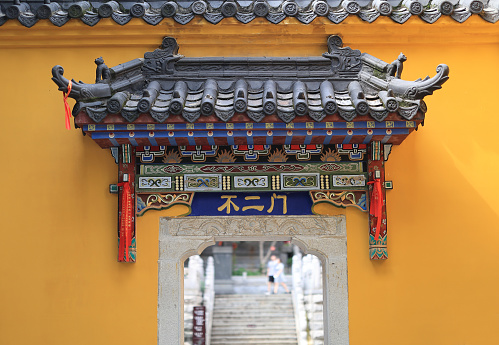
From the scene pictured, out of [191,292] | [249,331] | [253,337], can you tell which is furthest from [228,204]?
[249,331]

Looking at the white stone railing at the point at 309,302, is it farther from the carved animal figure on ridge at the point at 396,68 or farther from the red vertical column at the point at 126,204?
the carved animal figure on ridge at the point at 396,68

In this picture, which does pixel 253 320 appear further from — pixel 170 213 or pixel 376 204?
pixel 376 204

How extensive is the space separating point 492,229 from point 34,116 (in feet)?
17.8

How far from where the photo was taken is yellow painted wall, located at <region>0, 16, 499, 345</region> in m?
6.55

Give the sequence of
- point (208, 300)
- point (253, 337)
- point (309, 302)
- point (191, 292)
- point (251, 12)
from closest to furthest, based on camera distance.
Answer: point (251, 12) < point (309, 302) < point (191, 292) < point (253, 337) < point (208, 300)

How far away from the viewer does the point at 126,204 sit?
652 centimetres

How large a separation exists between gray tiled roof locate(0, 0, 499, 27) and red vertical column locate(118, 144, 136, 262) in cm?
156

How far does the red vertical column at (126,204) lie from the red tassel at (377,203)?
2642 millimetres

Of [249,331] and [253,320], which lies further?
[253,320]

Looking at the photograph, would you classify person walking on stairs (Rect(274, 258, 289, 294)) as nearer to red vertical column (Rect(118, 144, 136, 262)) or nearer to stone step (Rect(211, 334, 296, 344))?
stone step (Rect(211, 334, 296, 344))

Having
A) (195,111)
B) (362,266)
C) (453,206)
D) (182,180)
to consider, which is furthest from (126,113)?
(453,206)

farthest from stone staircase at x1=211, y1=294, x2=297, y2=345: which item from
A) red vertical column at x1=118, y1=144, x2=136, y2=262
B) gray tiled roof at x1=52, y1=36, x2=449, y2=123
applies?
gray tiled roof at x1=52, y1=36, x2=449, y2=123

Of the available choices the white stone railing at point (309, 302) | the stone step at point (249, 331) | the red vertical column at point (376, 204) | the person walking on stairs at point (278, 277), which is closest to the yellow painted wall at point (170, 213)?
the red vertical column at point (376, 204)

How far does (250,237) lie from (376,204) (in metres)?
1.45
